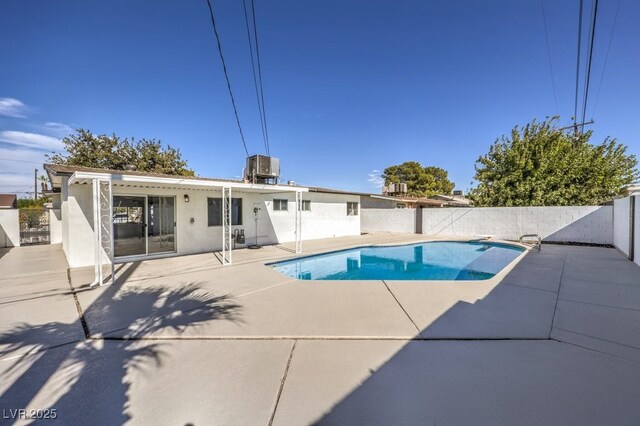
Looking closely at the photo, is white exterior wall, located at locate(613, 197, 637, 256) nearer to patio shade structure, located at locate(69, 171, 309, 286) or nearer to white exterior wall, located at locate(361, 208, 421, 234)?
white exterior wall, located at locate(361, 208, 421, 234)

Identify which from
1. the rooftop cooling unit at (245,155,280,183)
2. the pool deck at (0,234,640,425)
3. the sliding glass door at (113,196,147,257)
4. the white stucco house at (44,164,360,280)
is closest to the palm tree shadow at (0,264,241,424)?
the pool deck at (0,234,640,425)

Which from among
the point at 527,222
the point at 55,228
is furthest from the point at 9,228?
the point at 527,222

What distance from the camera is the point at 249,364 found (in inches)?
115

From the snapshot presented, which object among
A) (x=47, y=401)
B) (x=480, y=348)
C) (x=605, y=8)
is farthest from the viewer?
(x=605, y=8)

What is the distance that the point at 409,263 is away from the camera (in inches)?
404

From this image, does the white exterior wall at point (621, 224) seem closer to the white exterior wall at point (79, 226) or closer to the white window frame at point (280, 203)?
the white window frame at point (280, 203)

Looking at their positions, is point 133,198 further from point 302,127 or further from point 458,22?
point 458,22

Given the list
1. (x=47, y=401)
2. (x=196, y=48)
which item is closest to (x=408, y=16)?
(x=196, y=48)

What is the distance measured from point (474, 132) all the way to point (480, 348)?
19.3 meters

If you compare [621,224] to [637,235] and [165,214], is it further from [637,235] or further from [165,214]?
[165,214]

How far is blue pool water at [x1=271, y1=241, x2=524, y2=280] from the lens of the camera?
8.33m

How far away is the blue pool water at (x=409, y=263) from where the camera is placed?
8.33m

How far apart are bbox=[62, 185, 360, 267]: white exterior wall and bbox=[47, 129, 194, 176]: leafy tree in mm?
14503

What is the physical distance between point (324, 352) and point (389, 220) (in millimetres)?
16406
